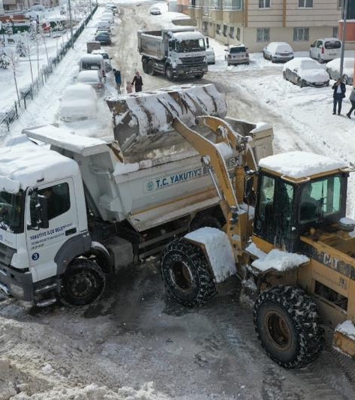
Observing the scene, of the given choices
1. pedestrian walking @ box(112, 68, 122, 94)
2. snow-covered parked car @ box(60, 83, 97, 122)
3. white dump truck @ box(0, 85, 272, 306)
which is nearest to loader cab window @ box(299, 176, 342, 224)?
white dump truck @ box(0, 85, 272, 306)

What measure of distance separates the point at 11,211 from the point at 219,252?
3.33m

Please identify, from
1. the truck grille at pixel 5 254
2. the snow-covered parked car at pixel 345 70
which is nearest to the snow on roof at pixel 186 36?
the snow-covered parked car at pixel 345 70

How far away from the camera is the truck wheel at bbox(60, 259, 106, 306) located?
29.3 feet

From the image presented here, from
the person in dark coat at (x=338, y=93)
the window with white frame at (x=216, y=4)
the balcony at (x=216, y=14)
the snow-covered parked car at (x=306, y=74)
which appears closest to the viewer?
the person in dark coat at (x=338, y=93)

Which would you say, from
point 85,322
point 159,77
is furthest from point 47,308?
point 159,77

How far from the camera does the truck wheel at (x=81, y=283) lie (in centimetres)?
894

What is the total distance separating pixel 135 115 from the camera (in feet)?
32.7

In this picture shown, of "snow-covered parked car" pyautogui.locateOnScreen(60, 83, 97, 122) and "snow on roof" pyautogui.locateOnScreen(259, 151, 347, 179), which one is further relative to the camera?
"snow-covered parked car" pyautogui.locateOnScreen(60, 83, 97, 122)

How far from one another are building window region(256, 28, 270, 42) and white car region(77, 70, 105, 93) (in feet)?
51.2

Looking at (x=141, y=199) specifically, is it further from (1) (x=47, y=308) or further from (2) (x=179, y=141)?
(1) (x=47, y=308)

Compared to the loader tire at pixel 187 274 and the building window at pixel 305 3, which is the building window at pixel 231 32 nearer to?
the building window at pixel 305 3

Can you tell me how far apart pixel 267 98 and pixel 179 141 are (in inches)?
618

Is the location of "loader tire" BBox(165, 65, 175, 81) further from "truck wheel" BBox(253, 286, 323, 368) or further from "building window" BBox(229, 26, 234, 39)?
"truck wheel" BBox(253, 286, 323, 368)

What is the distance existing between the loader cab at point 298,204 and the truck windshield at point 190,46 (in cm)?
2273
